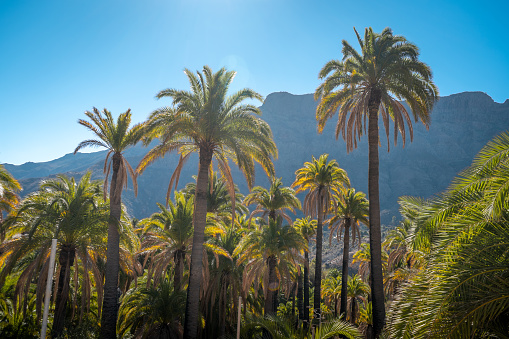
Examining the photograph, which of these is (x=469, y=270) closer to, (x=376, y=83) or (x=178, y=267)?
(x=376, y=83)

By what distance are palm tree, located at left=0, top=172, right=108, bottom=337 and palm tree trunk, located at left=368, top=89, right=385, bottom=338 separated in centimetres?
1258

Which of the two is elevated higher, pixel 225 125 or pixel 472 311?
pixel 225 125

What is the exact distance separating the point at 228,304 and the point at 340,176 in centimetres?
1267

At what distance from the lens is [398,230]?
104 ft

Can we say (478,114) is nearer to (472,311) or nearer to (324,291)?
(324,291)

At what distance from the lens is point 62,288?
16516mm

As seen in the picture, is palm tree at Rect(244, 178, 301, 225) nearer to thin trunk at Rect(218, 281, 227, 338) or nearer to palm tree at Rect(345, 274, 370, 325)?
thin trunk at Rect(218, 281, 227, 338)

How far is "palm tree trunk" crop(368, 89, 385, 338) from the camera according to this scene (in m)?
14.2

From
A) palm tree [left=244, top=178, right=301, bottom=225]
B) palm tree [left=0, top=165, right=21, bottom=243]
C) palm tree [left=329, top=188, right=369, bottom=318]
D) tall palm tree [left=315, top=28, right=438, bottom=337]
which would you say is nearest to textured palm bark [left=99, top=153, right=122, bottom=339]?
palm tree [left=0, top=165, right=21, bottom=243]

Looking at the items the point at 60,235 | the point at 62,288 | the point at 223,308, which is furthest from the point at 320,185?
the point at 62,288

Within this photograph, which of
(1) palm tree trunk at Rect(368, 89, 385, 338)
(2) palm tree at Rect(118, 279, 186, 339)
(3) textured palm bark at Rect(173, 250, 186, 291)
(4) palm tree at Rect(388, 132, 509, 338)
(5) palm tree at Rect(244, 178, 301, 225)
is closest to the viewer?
(4) palm tree at Rect(388, 132, 509, 338)

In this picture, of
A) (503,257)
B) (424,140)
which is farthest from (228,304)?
(424,140)

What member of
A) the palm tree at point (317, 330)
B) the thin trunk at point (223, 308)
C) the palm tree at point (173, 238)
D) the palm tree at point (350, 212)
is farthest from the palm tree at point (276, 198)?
the palm tree at point (317, 330)

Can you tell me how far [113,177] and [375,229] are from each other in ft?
41.7
